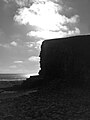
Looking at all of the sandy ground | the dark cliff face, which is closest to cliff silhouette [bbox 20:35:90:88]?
the dark cliff face

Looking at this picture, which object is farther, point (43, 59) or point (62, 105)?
point (43, 59)

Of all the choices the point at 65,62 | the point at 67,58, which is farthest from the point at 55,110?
the point at 65,62

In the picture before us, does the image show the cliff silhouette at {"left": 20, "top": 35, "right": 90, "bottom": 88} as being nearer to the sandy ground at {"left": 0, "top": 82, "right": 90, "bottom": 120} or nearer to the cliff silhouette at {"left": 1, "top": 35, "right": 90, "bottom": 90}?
the cliff silhouette at {"left": 1, "top": 35, "right": 90, "bottom": 90}

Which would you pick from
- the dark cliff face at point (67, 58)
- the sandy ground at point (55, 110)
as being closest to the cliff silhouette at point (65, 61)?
the dark cliff face at point (67, 58)

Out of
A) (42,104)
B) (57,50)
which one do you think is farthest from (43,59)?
(42,104)

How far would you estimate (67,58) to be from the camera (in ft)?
131

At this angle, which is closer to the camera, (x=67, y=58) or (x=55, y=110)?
(x=55, y=110)

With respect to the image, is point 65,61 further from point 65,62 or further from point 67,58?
point 67,58

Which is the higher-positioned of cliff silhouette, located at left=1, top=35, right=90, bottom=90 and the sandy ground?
cliff silhouette, located at left=1, top=35, right=90, bottom=90

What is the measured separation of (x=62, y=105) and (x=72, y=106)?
3.98 feet

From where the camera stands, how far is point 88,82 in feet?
115

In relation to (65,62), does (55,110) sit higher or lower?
lower

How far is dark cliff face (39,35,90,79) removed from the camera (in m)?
36.7

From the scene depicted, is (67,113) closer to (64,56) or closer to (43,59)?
(64,56)
